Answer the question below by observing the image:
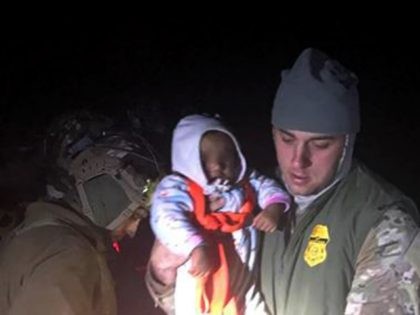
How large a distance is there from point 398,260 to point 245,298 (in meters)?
0.41

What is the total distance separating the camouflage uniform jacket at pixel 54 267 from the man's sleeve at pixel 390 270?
606mm

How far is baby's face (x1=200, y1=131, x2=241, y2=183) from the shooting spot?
1977mm

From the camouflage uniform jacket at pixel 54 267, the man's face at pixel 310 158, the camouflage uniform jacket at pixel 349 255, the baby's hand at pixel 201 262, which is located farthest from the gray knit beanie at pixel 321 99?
the camouflage uniform jacket at pixel 54 267

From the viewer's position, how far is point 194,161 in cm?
197

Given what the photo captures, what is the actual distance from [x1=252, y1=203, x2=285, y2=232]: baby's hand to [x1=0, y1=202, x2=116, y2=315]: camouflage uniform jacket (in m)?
0.40

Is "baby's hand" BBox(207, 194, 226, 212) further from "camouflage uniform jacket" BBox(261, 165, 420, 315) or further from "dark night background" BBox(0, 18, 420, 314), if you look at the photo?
"dark night background" BBox(0, 18, 420, 314)

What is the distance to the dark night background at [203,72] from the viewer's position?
7.84 ft

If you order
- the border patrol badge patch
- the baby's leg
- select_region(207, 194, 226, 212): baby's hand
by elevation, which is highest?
select_region(207, 194, 226, 212): baby's hand

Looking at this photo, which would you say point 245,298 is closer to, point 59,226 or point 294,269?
point 294,269

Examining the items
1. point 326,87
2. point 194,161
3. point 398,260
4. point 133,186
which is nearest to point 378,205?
point 398,260

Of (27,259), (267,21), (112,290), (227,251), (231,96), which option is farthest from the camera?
(267,21)

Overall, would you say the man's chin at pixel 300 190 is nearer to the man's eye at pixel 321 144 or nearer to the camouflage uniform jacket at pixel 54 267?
the man's eye at pixel 321 144

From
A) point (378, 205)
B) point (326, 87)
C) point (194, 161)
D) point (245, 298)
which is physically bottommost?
point (245, 298)

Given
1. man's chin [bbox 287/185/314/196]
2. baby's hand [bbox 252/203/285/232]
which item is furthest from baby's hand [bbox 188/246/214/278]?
man's chin [bbox 287/185/314/196]
